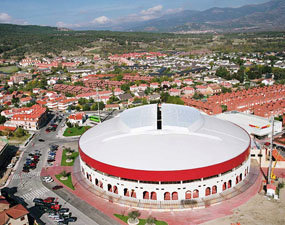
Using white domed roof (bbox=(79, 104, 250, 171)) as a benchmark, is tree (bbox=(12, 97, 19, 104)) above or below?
below

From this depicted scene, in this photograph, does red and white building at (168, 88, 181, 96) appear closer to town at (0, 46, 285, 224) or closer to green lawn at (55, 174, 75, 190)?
town at (0, 46, 285, 224)

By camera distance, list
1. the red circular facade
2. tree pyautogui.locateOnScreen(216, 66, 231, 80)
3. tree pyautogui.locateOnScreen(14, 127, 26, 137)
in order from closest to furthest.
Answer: the red circular facade < tree pyautogui.locateOnScreen(14, 127, 26, 137) < tree pyautogui.locateOnScreen(216, 66, 231, 80)

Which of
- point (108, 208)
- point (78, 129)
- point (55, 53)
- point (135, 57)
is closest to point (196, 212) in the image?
point (108, 208)

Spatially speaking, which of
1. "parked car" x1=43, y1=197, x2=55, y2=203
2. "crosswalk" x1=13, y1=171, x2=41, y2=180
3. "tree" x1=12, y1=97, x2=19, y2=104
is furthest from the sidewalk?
"tree" x1=12, y1=97, x2=19, y2=104

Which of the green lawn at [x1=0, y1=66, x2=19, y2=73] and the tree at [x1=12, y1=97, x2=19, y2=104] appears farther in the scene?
the green lawn at [x1=0, y1=66, x2=19, y2=73]

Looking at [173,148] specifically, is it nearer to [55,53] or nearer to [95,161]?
[95,161]

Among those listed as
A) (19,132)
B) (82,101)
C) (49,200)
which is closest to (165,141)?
(49,200)
